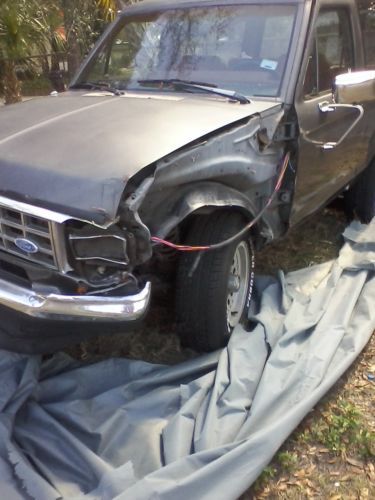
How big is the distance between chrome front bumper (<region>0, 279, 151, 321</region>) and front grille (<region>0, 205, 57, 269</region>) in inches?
6.2

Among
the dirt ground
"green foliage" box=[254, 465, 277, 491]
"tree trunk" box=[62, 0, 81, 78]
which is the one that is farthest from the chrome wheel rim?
"tree trunk" box=[62, 0, 81, 78]

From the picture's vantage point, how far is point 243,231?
2910 millimetres

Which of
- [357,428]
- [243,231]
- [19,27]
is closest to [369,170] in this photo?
[243,231]

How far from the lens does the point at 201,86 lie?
336 cm

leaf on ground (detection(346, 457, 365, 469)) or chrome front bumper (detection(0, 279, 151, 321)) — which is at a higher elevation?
chrome front bumper (detection(0, 279, 151, 321))

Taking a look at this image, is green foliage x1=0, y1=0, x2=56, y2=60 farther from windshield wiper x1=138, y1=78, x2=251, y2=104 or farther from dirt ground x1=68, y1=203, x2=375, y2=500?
dirt ground x1=68, y1=203, x2=375, y2=500

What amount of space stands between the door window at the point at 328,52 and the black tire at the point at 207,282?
120 cm

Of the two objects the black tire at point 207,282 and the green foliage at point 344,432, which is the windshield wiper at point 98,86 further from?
the green foliage at point 344,432

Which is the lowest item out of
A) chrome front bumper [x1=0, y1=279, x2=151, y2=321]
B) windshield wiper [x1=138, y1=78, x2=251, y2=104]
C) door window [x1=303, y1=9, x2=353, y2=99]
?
chrome front bumper [x1=0, y1=279, x2=151, y2=321]

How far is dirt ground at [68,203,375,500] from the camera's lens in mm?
2391

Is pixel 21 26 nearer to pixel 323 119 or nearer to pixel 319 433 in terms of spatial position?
pixel 323 119

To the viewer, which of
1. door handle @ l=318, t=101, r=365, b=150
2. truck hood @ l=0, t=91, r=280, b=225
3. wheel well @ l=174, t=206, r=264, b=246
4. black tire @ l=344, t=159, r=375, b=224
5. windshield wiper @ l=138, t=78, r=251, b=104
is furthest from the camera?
black tire @ l=344, t=159, r=375, b=224

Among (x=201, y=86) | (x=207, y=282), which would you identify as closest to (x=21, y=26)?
(x=201, y=86)

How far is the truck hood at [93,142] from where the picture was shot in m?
2.17
